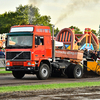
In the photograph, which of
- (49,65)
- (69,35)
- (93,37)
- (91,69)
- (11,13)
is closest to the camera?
(49,65)

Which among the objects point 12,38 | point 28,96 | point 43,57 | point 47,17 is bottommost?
point 28,96

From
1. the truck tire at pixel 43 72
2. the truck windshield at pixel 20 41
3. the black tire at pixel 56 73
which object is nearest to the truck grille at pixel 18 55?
the truck windshield at pixel 20 41

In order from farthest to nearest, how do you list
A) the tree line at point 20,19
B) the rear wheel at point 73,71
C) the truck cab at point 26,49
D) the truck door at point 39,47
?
the tree line at point 20,19 < the rear wheel at point 73,71 < the truck door at point 39,47 < the truck cab at point 26,49

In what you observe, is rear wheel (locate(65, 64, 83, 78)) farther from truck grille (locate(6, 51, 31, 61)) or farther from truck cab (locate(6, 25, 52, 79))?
truck grille (locate(6, 51, 31, 61))

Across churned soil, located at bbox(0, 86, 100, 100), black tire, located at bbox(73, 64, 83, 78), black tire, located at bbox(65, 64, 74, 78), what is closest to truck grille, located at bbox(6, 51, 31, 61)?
black tire, located at bbox(65, 64, 74, 78)

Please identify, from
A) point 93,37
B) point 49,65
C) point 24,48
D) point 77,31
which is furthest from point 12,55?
point 77,31

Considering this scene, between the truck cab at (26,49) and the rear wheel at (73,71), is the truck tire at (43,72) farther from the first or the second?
the rear wheel at (73,71)

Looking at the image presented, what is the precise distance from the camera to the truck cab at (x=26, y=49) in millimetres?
17781

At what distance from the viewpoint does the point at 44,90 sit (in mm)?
12094

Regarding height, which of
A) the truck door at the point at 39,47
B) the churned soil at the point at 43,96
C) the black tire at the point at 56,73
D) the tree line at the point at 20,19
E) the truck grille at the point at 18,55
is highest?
the tree line at the point at 20,19

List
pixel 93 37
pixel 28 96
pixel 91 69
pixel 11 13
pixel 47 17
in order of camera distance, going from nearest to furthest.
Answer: pixel 28 96 < pixel 91 69 < pixel 93 37 < pixel 47 17 < pixel 11 13

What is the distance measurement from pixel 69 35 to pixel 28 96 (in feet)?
180

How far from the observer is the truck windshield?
701 inches

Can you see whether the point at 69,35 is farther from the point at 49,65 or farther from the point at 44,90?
the point at 44,90
